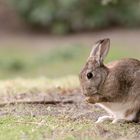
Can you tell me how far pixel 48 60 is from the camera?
65.4 feet

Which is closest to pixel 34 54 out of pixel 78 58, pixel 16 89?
pixel 78 58

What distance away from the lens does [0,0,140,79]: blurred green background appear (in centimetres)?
2139

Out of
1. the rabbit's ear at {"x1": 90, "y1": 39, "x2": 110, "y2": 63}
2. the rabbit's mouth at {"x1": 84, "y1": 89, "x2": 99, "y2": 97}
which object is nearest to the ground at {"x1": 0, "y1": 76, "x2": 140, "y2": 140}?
the rabbit's mouth at {"x1": 84, "y1": 89, "x2": 99, "y2": 97}

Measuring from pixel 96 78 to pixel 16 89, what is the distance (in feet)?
9.95

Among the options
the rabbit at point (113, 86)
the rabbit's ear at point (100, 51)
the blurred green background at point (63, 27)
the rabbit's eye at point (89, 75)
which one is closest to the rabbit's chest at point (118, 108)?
the rabbit at point (113, 86)

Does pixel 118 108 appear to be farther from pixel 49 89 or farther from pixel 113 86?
pixel 49 89

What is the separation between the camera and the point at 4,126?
762 cm

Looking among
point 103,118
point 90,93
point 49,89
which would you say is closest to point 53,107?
point 103,118

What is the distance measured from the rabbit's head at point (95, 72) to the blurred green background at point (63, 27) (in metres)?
12.4

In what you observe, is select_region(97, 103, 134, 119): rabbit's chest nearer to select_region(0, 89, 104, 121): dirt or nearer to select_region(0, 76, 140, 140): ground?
select_region(0, 76, 140, 140): ground

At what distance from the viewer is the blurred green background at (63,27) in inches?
842

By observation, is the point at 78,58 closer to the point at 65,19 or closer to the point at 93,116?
the point at 65,19

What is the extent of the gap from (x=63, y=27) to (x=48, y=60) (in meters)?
4.09

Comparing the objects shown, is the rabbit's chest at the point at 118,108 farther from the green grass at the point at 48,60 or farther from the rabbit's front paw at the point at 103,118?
the green grass at the point at 48,60
